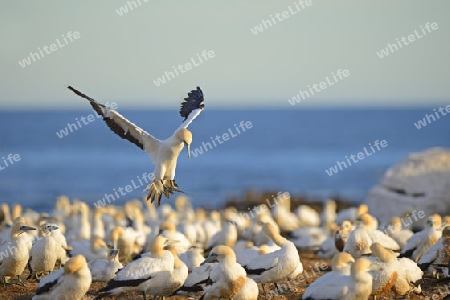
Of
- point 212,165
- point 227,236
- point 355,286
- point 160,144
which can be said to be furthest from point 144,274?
point 212,165

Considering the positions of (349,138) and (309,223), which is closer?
(309,223)

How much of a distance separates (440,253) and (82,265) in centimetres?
470

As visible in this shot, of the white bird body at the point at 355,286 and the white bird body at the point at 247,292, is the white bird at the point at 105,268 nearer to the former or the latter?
the white bird body at the point at 247,292

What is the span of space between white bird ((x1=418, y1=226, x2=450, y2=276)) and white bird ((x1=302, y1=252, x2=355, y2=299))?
222cm

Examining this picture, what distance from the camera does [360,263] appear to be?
8.41 metres

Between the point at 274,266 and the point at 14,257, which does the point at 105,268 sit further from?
the point at 274,266

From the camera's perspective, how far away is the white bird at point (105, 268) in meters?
11.4

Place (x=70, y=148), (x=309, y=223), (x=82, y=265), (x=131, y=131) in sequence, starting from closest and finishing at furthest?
(x=82, y=265) < (x=131, y=131) < (x=309, y=223) < (x=70, y=148)

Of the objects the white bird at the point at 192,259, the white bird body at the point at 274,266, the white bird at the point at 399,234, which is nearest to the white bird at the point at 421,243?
the white bird at the point at 399,234

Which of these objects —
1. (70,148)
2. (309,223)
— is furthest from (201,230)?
(70,148)

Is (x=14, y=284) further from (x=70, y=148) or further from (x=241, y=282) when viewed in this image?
(x=70, y=148)

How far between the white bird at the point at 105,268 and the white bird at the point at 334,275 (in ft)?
11.0

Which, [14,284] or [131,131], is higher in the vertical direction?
[131,131]

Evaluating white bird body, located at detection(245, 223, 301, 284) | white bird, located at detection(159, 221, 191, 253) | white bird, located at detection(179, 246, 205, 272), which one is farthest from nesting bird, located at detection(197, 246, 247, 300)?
white bird, located at detection(159, 221, 191, 253)
